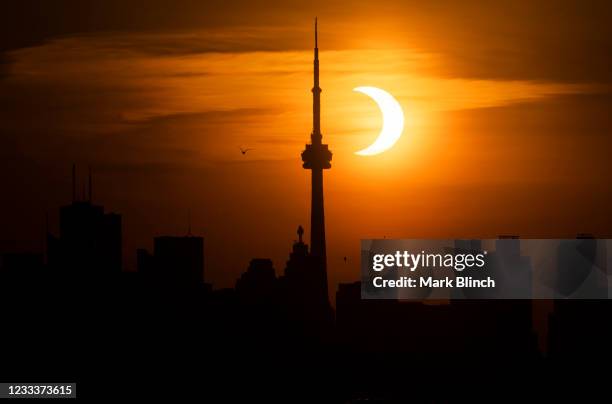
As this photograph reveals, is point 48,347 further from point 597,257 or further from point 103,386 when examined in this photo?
point 597,257

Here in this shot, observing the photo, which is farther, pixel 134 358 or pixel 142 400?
pixel 134 358

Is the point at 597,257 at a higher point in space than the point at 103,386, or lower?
higher

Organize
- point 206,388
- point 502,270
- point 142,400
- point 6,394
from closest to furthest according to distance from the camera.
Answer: point 6,394 → point 142,400 → point 206,388 → point 502,270

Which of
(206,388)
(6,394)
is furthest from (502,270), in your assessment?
(6,394)

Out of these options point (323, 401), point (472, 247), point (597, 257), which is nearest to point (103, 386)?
point (323, 401)

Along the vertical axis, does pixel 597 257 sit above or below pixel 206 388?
above

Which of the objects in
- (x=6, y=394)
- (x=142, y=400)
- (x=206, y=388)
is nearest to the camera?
(x=6, y=394)

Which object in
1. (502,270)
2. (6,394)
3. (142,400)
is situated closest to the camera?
(6,394)

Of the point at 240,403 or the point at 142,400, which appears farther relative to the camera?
the point at 240,403

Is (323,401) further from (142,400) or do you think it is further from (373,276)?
(142,400)
